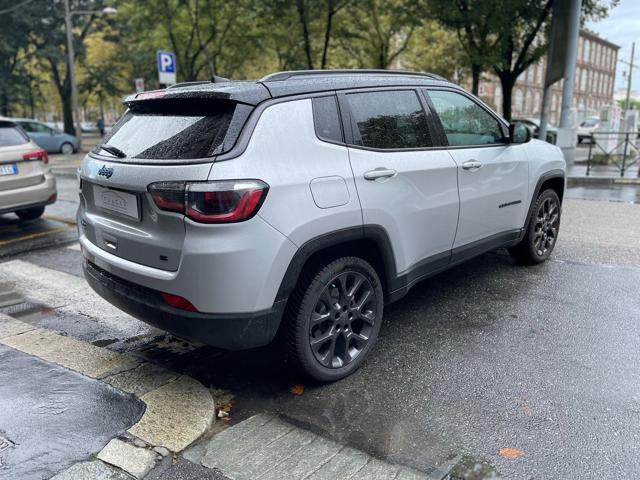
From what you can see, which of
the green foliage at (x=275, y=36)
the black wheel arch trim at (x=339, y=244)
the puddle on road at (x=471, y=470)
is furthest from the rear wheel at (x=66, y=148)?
the puddle on road at (x=471, y=470)

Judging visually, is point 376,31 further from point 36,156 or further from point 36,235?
point 36,235

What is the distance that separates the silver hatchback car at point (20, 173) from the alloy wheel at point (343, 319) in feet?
18.5

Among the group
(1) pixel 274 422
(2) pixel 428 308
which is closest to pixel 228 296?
(1) pixel 274 422

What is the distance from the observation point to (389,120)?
11.9 feet

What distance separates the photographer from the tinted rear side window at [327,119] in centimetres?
316

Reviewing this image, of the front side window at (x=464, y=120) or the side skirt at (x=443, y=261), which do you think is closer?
the side skirt at (x=443, y=261)

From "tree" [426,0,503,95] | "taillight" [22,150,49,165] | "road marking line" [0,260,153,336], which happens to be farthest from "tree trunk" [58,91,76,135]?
"road marking line" [0,260,153,336]

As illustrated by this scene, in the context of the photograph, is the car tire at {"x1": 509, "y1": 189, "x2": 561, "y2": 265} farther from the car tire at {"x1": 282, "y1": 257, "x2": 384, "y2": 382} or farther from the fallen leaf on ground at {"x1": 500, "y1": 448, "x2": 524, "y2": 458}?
the fallen leaf on ground at {"x1": 500, "y1": 448, "x2": 524, "y2": 458}

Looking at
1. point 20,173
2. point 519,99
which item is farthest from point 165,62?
point 519,99

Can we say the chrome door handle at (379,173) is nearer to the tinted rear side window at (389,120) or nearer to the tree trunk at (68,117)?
the tinted rear side window at (389,120)

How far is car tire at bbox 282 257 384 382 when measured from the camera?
10.0 ft

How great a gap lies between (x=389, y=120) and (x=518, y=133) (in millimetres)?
1766

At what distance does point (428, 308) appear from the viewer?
4527mm

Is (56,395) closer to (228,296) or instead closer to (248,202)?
(228,296)
